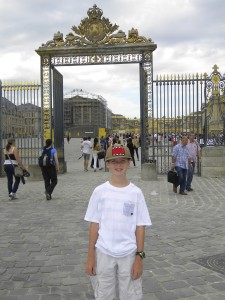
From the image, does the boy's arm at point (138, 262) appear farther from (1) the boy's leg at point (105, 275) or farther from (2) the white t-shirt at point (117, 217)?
(1) the boy's leg at point (105, 275)

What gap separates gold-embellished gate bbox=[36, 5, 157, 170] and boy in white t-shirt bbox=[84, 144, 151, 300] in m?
11.9

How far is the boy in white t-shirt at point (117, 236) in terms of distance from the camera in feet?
9.46

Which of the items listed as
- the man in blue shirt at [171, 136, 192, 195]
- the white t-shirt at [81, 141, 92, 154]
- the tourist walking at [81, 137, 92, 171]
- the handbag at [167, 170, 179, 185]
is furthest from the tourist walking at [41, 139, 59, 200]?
the white t-shirt at [81, 141, 92, 154]

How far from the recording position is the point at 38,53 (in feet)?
49.5

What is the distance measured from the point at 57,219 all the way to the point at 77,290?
3.51 metres

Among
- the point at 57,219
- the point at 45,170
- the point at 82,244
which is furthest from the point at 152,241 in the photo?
the point at 45,170

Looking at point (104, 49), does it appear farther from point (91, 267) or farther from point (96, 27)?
point (91, 267)

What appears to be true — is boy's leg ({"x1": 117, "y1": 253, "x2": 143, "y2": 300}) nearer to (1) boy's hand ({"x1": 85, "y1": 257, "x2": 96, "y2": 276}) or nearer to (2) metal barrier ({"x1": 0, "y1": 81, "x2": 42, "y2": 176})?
(1) boy's hand ({"x1": 85, "y1": 257, "x2": 96, "y2": 276})

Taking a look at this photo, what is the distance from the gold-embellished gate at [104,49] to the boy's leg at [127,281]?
12.0 m

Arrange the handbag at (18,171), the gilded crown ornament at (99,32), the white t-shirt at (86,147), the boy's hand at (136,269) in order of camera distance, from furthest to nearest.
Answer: the white t-shirt at (86,147), the gilded crown ornament at (99,32), the handbag at (18,171), the boy's hand at (136,269)

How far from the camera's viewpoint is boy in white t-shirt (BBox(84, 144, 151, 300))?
9.46 ft

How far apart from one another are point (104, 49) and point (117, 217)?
12.5 metres

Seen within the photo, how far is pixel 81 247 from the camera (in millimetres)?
5746

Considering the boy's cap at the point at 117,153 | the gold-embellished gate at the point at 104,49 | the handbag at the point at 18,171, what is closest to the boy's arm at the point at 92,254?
the boy's cap at the point at 117,153
